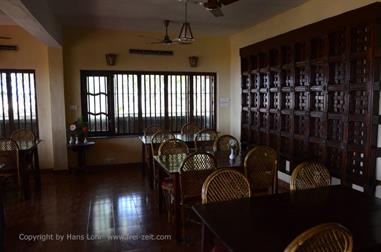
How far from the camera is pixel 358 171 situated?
3271 millimetres

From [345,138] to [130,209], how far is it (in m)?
2.67

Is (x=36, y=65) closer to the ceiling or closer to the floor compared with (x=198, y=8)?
closer to the floor

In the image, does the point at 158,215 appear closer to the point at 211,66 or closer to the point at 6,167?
the point at 6,167

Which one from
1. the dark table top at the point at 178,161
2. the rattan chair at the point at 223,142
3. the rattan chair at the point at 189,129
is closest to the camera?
the dark table top at the point at 178,161

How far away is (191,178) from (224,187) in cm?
73

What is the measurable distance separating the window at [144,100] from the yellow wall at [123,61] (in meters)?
0.14

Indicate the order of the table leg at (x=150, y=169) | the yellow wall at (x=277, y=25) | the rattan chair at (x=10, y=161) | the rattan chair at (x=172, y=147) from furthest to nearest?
1. the table leg at (x=150, y=169)
2. the rattan chair at (x=10, y=161)
3. the rattan chair at (x=172, y=147)
4. the yellow wall at (x=277, y=25)

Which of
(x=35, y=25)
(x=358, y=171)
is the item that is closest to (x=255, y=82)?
(x=358, y=171)

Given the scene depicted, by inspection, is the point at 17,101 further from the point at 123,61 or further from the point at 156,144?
the point at 156,144

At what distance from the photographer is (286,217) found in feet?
5.92

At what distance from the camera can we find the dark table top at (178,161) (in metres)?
3.05

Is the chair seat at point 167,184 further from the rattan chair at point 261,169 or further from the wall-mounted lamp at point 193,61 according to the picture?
the wall-mounted lamp at point 193,61

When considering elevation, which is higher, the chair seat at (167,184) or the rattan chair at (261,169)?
the rattan chair at (261,169)

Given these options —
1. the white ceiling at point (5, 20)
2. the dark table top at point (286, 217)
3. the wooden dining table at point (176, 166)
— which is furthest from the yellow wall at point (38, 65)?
the dark table top at point (286, 217)
